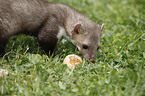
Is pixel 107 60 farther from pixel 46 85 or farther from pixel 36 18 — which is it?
pixel 36 18

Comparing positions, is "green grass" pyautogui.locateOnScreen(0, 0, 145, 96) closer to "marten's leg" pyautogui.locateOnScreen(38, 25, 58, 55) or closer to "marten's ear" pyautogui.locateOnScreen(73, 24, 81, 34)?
"marten's leg" pyautogui.locateOnScreen(38, 25, 58, 55)

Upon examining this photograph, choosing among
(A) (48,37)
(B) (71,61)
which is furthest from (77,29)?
(B) (71,61)

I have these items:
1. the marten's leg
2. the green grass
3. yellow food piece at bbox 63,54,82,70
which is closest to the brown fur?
the marten's leg

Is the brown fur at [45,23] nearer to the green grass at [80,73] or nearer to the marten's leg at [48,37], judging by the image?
the marten's leg at [48,37]

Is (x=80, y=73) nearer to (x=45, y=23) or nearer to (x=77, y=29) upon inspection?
(x=77, y=29)

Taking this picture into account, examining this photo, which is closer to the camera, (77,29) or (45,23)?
(45,23)

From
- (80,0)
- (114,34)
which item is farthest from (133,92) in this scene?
(80,0)

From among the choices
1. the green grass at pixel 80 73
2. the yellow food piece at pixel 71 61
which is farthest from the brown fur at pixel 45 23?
the yellow food piece at pixel 71 61

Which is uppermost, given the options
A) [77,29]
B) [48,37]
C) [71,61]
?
[77,29]
